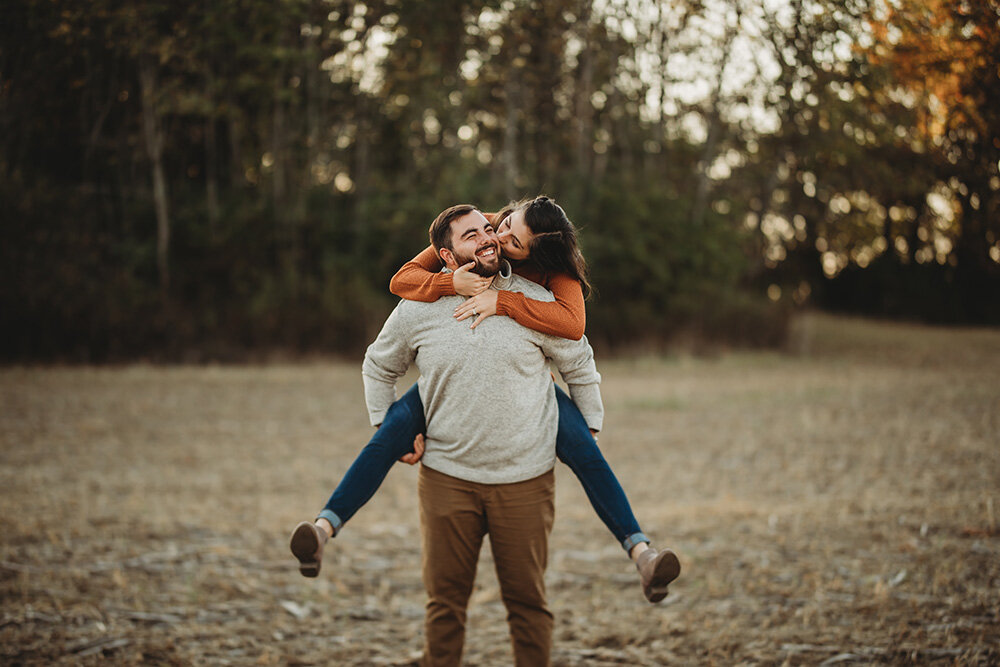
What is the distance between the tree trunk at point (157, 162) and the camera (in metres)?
7.80

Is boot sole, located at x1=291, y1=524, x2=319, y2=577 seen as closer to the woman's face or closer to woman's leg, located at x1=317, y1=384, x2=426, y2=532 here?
woman's leg, located at x1=317, y1=384, x2=426, y2=532

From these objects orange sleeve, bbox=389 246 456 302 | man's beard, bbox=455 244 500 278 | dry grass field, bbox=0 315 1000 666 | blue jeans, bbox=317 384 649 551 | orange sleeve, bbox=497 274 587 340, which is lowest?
dry grass field, bbox=0 315 1000 666

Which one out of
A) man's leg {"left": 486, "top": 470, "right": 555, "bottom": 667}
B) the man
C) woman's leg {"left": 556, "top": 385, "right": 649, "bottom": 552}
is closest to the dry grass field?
man's leg {"left": 486, "top": 470, "right": 555, "bottom": 667}

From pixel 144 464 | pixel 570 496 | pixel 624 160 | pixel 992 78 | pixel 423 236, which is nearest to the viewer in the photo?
pixel 992 78

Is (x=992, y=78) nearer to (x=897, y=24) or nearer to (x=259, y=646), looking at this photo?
(x=897, y=24)

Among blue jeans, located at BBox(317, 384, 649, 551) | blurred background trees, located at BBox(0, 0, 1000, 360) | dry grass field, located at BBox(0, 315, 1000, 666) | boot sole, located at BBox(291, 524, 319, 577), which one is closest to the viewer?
boot sole, located at BBox(291, 524, 319, 577)

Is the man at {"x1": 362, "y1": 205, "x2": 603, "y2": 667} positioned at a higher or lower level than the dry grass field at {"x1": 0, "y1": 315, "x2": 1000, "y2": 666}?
higher

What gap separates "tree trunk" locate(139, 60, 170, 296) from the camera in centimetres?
780

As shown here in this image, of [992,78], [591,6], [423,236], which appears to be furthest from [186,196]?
[992,78]

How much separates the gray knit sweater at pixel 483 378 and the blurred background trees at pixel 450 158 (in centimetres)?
334

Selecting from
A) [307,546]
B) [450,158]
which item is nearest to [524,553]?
[307,546]

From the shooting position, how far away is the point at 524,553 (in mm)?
2977

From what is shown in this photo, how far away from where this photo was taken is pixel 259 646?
13.1ft

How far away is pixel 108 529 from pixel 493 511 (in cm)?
383
